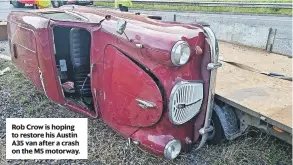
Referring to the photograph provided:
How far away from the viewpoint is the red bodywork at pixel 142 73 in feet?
8.79

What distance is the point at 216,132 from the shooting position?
3.18 metres

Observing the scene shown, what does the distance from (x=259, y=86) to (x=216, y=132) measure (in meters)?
0.67

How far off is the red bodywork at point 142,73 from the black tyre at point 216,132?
0.25m

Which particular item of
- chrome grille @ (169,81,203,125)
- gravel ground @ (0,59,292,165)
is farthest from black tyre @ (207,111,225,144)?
chrome grille @ (169,81,203,125)

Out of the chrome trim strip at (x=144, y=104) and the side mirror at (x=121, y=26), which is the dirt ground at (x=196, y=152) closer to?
→ the chrome trim strip at (x=144, y=104)

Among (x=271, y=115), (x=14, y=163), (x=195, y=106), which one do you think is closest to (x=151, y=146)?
(x=195, y=106)

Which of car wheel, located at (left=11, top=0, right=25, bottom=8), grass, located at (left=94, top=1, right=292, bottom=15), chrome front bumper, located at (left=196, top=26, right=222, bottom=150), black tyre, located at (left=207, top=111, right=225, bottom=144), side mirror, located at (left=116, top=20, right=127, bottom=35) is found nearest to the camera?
chrome front bumper, located at (left=196, top=26, right=222, bottom=150)

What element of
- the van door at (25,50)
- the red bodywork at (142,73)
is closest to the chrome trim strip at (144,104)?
the red bodywork at (142,73)

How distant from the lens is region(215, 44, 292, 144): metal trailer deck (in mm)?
2646

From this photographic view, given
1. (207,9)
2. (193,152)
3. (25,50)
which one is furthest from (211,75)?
(207,9)

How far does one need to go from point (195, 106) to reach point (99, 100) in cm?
104

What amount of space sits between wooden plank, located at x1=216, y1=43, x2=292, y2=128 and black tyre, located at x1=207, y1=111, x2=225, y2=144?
0.26m

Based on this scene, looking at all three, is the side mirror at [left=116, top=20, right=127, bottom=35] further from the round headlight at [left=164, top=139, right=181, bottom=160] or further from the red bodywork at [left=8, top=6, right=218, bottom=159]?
the round headlight at [left=164, top=139, right=181, bottom=160]

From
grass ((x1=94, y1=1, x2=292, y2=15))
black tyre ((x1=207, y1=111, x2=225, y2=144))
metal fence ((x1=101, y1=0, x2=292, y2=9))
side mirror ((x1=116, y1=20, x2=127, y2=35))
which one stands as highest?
side mirror ((x1=116, y1=20, x2=127, y2=35))
